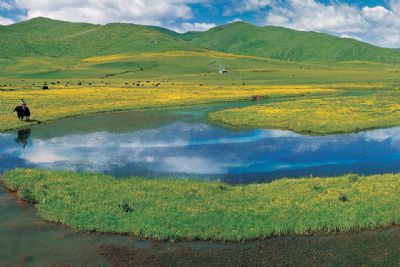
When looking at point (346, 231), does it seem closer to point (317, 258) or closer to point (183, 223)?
point (317, 258)

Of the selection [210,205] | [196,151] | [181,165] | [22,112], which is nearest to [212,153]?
[196,151]

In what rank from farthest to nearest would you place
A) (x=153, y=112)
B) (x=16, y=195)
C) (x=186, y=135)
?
(x=153, y=112)
(x=186, y=135)
(x=16, y=195)

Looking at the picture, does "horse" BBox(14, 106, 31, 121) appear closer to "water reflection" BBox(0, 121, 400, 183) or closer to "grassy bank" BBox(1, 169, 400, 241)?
"water reflection" BBox(0, 121, 400, 183)

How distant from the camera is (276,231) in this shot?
21.1 meters

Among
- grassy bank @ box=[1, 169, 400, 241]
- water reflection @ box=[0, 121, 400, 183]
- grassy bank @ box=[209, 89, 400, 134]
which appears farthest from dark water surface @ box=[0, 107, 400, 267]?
grassy bank @ box=[209, 89, 400, 134]

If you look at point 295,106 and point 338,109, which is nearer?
point 338,109

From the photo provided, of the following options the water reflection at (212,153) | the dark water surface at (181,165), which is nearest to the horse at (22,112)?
the dark water surface at (181,165)

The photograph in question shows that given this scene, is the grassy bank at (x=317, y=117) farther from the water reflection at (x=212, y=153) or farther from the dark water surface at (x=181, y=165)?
the dark water surface at (x=181, y=165)

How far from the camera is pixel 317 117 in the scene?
5816 cm

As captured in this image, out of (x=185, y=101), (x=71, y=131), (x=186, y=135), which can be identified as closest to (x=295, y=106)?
(x=185, y=101)

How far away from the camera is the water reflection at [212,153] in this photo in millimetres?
34062

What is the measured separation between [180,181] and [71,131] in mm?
26605

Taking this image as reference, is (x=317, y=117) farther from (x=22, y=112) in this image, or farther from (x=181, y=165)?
(x=22, y=112)

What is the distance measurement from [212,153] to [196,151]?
1.77m
